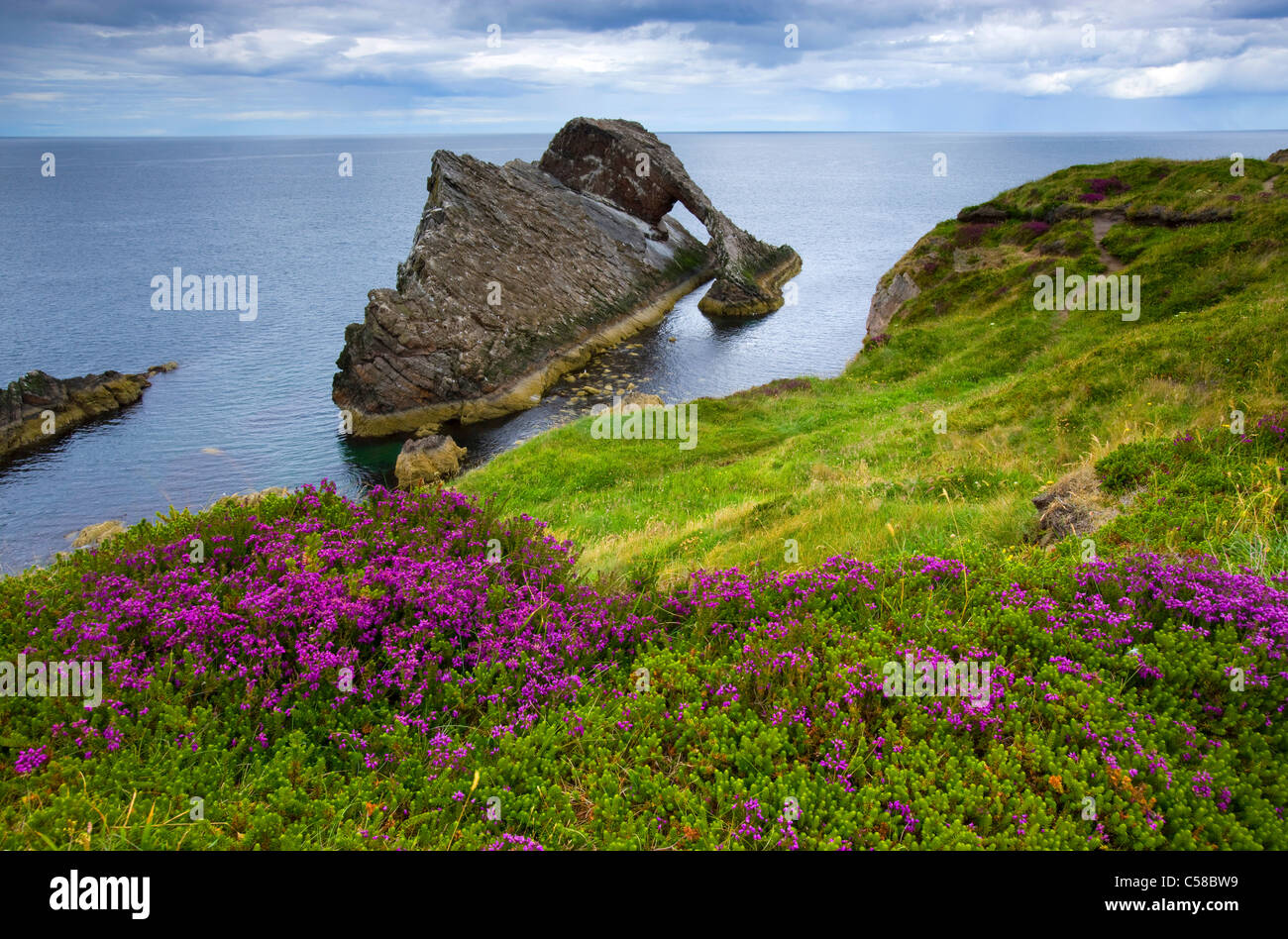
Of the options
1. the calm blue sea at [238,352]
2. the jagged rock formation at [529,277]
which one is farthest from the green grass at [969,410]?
the jagged rock formation at [529,277]

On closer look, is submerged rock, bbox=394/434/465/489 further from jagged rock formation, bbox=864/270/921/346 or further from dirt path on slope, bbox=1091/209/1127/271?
dirt path on slope, bbox=1091/209/1127/271

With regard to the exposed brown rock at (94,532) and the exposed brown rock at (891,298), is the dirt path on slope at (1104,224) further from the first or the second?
the exposed brown rock at (94,532)

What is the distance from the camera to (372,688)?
7129mm

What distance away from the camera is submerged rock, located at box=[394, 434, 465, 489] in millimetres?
43062

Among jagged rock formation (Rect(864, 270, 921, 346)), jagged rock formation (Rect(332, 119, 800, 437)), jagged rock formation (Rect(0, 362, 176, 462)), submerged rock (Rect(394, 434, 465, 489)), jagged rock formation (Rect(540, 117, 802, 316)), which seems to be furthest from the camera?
jagged rock formation (Rect(540, 117, 802, 316))

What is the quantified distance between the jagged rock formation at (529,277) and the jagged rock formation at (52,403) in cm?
1605

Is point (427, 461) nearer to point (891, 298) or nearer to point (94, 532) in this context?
point (94, 532)

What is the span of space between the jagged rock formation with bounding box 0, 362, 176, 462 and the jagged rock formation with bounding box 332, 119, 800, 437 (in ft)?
52.7

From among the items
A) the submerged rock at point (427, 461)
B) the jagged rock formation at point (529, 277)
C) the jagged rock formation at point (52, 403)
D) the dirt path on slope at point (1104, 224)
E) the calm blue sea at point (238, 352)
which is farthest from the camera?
the jagged rock formation at point (529, 277)

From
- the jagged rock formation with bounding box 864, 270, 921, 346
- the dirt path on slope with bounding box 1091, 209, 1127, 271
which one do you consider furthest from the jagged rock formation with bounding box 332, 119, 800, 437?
the dirt path on slope with bounding box 1091, 209, 1127, 271

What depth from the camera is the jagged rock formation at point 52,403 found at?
159ft

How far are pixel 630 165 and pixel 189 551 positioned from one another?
3639 inches
